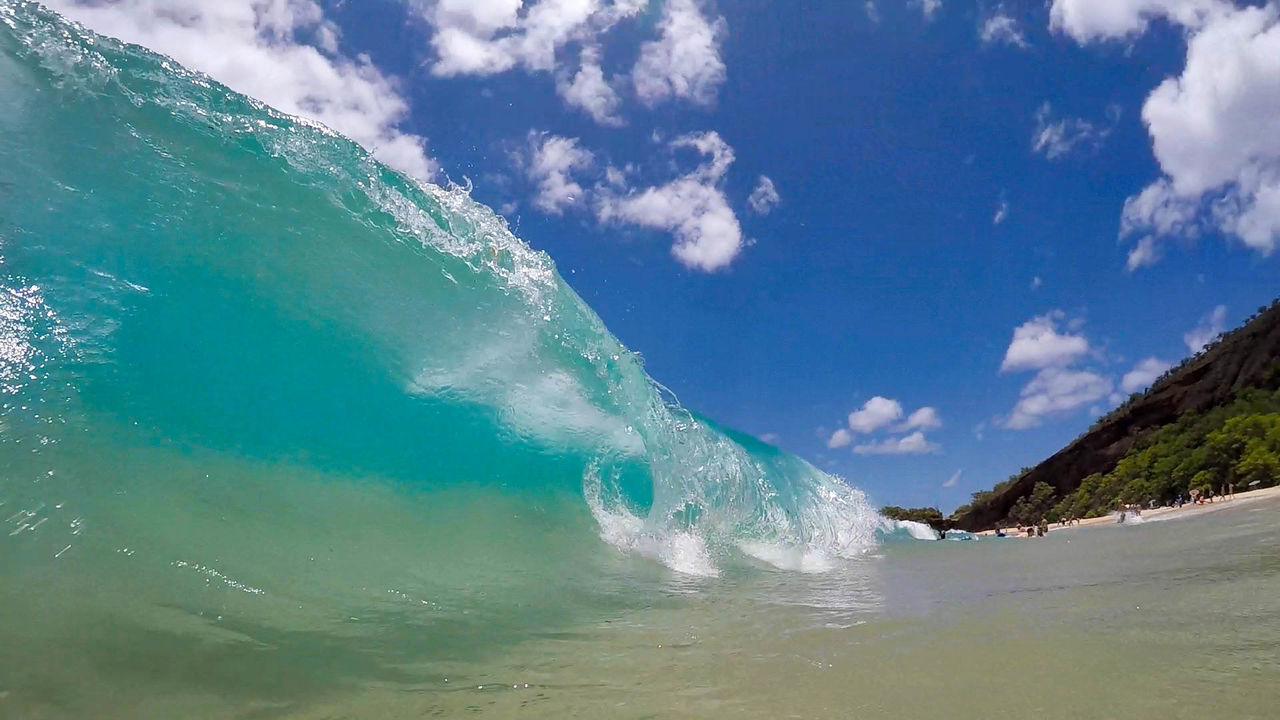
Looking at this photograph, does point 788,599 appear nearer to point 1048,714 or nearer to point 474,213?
point 1048,714

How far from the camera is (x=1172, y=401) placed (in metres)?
67.9

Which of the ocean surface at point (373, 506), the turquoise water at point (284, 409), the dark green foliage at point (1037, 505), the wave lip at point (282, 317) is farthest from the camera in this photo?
the dark green foliage at point (1037, 505)

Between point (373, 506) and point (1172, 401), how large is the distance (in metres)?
82.3

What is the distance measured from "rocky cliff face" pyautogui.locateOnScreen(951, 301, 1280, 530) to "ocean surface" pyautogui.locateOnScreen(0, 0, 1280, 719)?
65163 mm

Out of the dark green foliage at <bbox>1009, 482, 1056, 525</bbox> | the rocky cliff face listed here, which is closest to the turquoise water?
the rocky cliff face

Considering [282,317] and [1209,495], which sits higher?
[282,317]

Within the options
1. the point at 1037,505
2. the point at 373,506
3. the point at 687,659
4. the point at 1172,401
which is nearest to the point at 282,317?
the point at 373,506

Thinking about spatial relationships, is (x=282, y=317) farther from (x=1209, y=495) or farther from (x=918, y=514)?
(x=918, y=514)

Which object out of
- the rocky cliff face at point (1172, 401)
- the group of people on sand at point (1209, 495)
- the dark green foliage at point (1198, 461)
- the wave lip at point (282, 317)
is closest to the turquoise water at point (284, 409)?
the wave lip at point (282, 317)

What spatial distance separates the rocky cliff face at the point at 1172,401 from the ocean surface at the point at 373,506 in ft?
214

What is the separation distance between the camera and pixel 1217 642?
2.69 meters

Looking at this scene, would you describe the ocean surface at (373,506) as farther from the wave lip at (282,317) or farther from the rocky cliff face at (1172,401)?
the rocky cliff face at (1172,401)

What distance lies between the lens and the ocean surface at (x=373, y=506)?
9.33 feet

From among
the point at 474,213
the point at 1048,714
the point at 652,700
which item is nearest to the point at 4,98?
the point at 474,213
